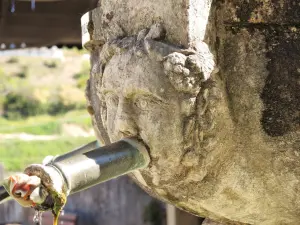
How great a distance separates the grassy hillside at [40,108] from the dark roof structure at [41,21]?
9.66 feet

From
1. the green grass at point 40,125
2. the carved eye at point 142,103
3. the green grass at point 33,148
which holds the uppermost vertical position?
the carved eye at point 142,103

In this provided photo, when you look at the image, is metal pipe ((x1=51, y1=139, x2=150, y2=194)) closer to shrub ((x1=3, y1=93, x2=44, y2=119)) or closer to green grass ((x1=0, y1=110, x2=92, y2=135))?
green grass ((x1=0, y1=110, x2=92, y2=135))

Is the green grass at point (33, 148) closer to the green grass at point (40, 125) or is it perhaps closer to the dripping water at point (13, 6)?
the green grass at point (40, 125)

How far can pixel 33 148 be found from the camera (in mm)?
10523

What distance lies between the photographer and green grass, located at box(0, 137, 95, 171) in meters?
9.83

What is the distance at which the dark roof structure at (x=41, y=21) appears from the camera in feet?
15.7

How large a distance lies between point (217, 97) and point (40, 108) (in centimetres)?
A: 1380

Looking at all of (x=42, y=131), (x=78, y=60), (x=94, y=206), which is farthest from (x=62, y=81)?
(x=94, y=206)

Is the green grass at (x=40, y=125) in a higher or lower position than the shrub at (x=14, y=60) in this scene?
higher

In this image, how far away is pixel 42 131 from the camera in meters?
12.4

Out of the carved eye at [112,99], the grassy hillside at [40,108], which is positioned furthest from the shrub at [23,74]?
the carved eye at [112,99]

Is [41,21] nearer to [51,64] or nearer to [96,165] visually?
[96,165]

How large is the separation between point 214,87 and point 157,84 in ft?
0.38

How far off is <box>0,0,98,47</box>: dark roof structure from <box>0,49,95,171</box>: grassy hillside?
116 inches
